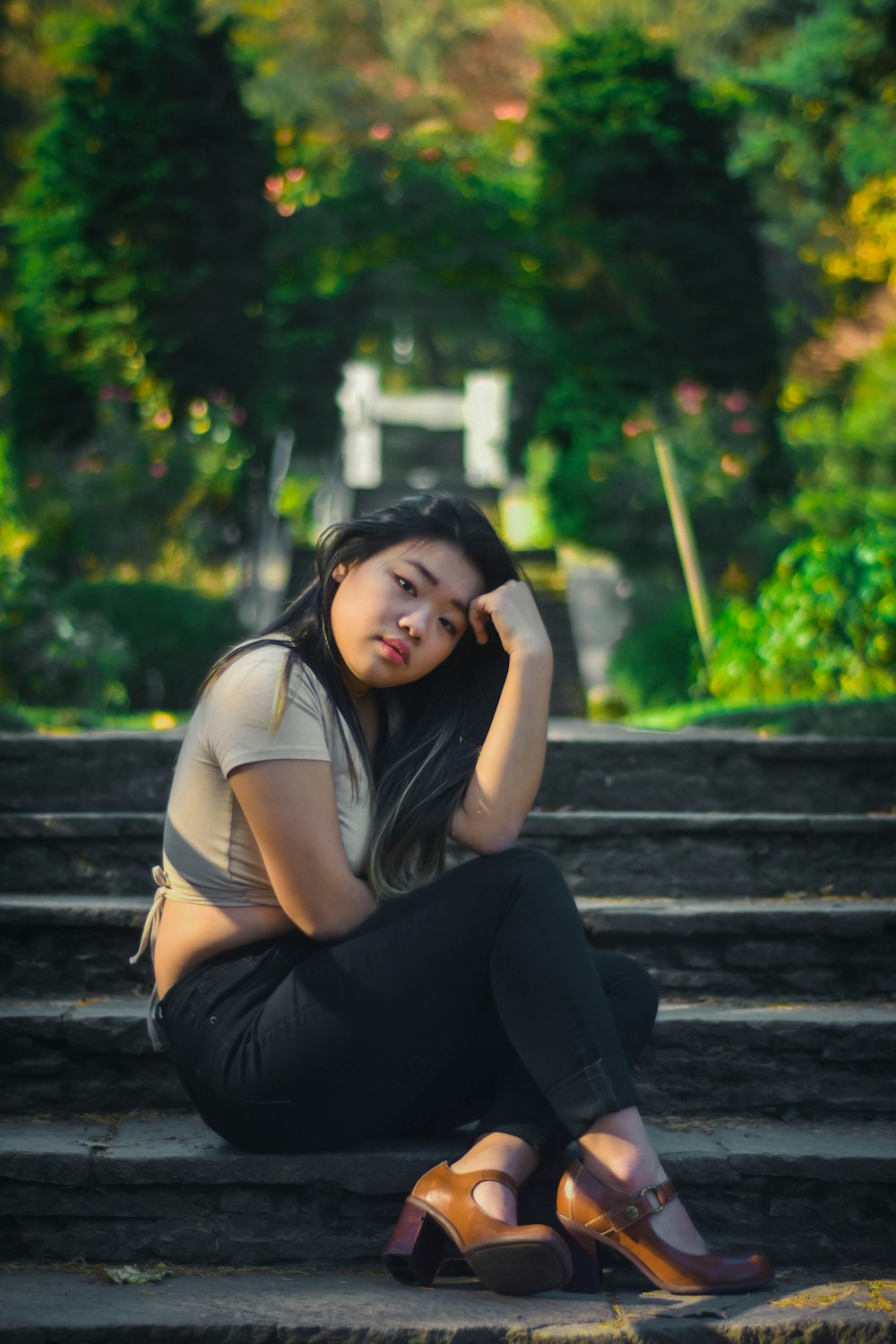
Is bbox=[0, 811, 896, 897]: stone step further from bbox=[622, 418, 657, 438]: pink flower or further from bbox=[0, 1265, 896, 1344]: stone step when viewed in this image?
bbox=[622, 418, 657, 438]: pink flower

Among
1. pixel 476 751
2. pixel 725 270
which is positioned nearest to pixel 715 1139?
pixel 476 751

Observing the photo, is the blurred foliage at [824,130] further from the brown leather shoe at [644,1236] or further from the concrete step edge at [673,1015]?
the brown leather shoe at [644,1236]

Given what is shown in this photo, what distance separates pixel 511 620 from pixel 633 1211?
0.91m

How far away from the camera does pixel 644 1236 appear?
71.0 inches

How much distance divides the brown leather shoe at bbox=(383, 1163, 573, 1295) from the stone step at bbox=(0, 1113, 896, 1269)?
0.15 m

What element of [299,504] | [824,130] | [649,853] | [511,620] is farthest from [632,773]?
[299,504]

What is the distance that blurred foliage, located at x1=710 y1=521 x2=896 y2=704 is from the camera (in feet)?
14.8

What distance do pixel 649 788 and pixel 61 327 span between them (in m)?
5.23

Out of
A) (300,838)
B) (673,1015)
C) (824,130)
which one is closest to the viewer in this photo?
(300,838)

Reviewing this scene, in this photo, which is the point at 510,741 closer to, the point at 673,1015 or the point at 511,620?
the point at 511,620

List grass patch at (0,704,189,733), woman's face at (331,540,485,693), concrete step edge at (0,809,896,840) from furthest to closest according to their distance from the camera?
grass patch at (0,704,189,733) → concrete step edge at (0,809,896,840) → woman's face at (331,540,485,693)

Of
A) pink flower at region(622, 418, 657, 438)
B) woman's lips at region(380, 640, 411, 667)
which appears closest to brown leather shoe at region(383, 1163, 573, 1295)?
woman's lips at region(380, 640, 411, 667)

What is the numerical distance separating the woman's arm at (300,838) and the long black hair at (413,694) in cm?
11

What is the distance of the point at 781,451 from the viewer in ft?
25.8
